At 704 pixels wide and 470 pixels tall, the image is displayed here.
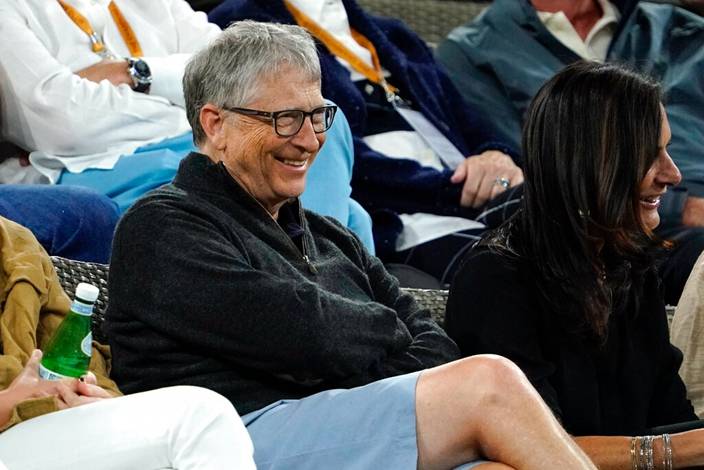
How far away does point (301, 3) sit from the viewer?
429cm

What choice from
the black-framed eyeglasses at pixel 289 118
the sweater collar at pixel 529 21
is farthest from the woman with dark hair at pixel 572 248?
the sweater collar at pixel 529 21

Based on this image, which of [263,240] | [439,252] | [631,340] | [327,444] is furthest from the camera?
[439,252]

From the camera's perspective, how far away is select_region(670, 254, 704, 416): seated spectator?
3148 millimetres

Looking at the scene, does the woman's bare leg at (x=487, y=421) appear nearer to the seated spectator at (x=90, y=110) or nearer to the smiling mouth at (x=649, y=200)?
the smiling mouth at (x=649, y=200)

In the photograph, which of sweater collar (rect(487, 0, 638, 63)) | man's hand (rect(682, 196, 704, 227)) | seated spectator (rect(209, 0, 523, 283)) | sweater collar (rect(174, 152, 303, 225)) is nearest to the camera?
sweater collar (rect(174, 152, 303, 225))

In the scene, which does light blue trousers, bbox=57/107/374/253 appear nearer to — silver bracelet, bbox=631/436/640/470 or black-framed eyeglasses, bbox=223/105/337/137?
black-framed eyeglasses, bbox=223/105/337/137

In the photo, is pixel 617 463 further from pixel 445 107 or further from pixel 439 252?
pixel 445 107

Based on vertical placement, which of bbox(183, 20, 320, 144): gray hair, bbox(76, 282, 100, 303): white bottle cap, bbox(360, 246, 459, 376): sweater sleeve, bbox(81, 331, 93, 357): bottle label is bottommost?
bbox(360, 246, 459, 376): sweater sleeve

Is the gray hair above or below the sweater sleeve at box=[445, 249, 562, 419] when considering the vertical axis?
above

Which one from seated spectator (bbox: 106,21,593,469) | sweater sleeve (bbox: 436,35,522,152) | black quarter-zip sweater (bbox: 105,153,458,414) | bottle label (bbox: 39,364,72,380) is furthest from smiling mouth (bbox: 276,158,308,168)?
sweater sleeve (bbox: 436,35,522,152)

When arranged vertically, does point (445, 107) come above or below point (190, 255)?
below

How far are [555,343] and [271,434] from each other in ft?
2.18

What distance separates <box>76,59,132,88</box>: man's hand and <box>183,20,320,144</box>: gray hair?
0.86 meters

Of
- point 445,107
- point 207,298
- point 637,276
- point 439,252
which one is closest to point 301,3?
point 445,107
